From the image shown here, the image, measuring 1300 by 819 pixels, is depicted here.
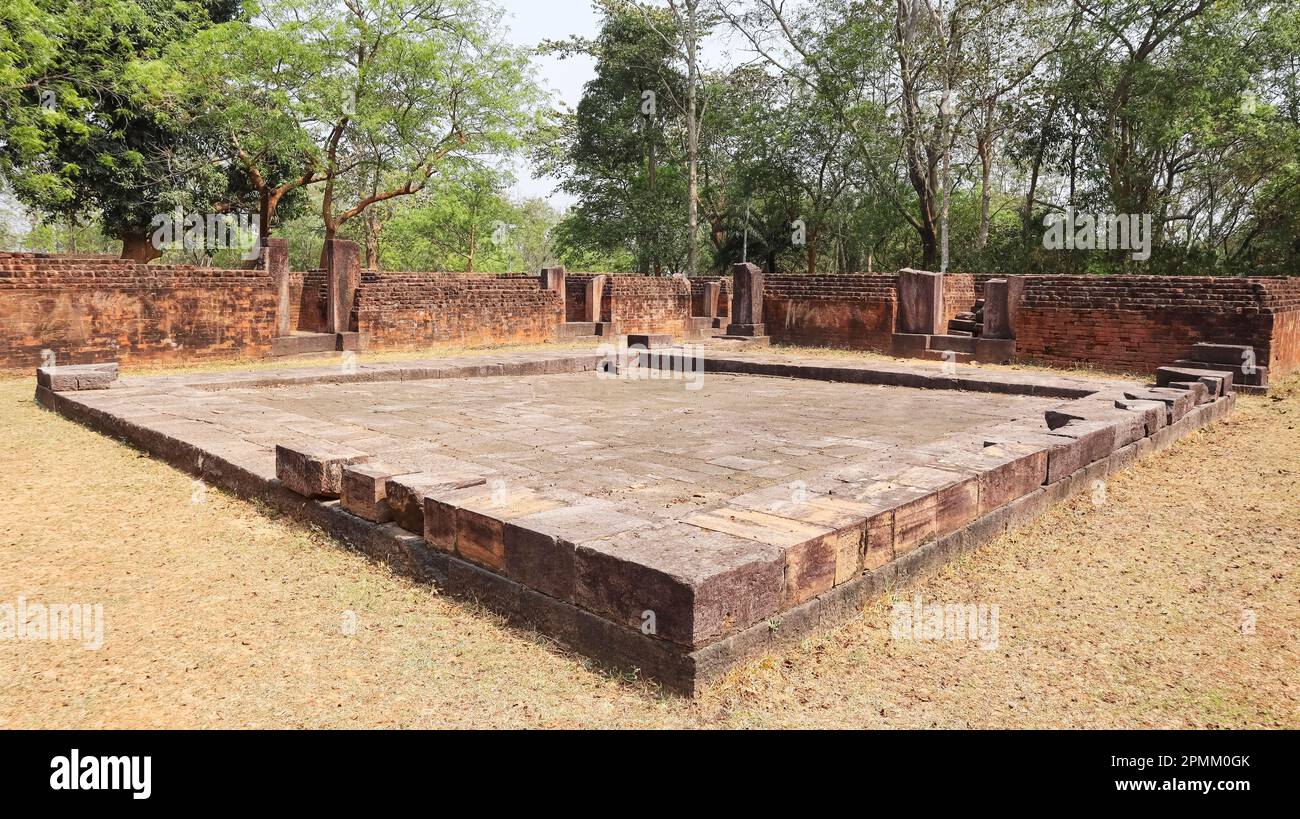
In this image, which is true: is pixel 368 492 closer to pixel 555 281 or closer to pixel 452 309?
pixel 452 309

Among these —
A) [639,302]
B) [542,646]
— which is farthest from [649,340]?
[542,646]

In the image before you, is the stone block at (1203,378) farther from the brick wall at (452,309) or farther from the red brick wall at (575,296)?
the red brick wall at (575,296)

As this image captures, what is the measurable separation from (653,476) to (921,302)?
33.2 ft

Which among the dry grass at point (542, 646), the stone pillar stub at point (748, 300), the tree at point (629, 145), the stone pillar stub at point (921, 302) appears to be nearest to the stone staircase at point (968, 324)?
the stone pillar stub at point (921, 302)

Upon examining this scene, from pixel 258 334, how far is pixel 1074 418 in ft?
35.5

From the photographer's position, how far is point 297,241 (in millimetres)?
44938

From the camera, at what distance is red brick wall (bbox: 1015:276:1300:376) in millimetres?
10086

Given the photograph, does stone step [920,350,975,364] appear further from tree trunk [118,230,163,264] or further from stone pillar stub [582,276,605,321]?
tree trunk [118,230,163,264]

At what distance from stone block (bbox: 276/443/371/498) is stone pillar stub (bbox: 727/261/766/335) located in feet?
40.5

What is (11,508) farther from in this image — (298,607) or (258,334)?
(258,334)

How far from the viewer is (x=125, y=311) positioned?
10.7 metres

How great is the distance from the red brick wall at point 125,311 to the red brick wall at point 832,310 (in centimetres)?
884
